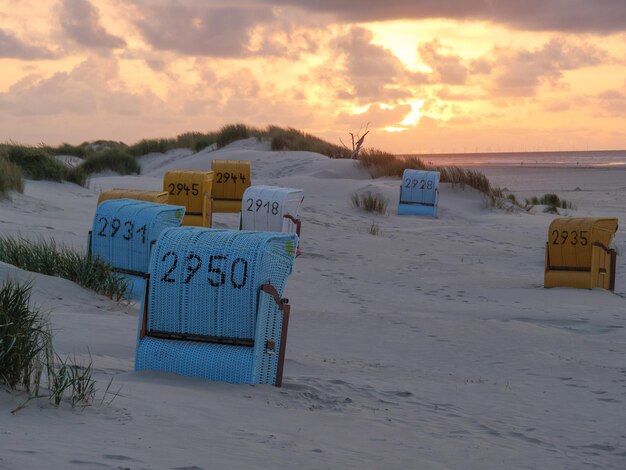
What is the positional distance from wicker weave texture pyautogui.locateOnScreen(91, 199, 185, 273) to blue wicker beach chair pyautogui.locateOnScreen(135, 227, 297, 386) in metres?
3.44

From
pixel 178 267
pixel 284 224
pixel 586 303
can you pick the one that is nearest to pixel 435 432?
pixel 178 267

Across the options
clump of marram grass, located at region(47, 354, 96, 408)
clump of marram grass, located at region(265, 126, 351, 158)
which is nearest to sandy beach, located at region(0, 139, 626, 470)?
clump of marram grass, located at region(47, 354, 96, 408)

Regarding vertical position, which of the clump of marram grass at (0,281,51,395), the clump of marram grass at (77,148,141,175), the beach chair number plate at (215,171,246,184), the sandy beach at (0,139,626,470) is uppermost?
the clump of marram grass at (77,148,141,175)

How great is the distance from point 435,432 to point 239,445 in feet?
4.68

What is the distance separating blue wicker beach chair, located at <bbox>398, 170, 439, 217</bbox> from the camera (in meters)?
22.2

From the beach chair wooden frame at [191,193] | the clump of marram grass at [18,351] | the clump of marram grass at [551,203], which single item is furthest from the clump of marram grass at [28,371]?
the clump of marram grass at [551,203]

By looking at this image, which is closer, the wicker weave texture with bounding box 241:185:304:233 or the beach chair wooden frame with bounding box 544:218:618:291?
the beach chair wooden frame with bounding box 544:218:618:291

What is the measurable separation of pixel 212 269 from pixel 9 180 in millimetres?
10978

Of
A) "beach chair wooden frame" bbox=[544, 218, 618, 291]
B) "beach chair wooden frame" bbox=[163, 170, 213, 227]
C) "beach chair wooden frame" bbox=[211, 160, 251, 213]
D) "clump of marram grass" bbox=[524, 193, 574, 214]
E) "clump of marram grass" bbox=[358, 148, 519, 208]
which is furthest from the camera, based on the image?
"clump of marram grass" bbox=[524, 193, 574, 214]

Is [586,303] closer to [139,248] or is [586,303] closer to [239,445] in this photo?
[139,248]

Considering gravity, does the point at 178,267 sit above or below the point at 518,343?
above

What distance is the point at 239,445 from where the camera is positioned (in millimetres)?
4012

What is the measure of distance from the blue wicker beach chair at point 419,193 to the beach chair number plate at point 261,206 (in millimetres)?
8938

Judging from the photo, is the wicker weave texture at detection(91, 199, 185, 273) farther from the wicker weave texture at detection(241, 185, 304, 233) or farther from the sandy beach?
the wicker weave texture at detection(241, 185, 304, 233)
